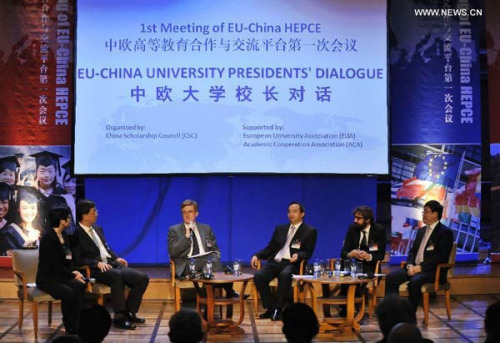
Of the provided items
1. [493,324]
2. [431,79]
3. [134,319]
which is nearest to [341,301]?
[134,319]

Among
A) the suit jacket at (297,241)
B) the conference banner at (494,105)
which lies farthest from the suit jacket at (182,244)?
the conference banner at (494,105)

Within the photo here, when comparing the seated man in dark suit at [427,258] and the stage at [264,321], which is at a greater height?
the seated man in dark suit at [427,258]

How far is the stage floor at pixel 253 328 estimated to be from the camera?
6.43 meters

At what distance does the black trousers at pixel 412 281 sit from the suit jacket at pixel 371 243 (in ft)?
0.84

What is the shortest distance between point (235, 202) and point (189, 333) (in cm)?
576

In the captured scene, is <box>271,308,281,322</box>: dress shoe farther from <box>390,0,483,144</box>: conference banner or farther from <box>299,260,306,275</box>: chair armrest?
<box>390,0,483,144</box>: conference banner

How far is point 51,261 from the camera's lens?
6.51 metres

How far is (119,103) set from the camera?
857 centimetres

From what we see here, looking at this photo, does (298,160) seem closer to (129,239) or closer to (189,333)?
(129,239)

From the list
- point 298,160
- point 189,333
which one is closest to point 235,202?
point 298,160

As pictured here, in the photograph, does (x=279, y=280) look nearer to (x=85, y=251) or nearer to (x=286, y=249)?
(x=286, y=249)

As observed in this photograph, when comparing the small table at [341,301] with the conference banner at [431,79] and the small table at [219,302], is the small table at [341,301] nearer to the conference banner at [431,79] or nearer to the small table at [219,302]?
the small table at [219,302]

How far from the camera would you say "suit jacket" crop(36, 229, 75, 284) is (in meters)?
6.49

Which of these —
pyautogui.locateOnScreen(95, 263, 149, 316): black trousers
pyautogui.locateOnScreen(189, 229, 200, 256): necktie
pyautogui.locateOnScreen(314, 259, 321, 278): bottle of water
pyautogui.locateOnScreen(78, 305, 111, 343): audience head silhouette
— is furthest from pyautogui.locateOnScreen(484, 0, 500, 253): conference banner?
pyautogui.locateOnScreen(78, 305, 111, 343): audience head silhouette
